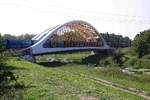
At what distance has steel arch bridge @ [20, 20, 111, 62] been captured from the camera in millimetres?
103500

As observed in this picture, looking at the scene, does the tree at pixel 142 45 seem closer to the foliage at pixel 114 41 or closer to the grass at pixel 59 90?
the grass at pixel 59 90

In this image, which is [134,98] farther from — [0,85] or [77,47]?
[77,47]

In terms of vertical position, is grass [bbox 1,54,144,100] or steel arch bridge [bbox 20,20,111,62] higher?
steel arch bridge [bbox 20,20,111,62]

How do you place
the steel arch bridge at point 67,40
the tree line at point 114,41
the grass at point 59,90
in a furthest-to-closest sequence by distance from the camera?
1. the tree line at point 114,41
2. the steel arch bridge at point 67,40
3. the grass at point 59,90

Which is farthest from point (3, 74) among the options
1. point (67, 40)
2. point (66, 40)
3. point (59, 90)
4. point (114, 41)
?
point (114, 41)

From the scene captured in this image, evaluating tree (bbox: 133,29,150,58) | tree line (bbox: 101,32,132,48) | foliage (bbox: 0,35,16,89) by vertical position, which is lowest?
foliage (bbox: 0,35,16,89)

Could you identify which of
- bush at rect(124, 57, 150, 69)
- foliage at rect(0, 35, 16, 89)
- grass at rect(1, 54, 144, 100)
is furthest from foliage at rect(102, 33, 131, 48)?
foliage at rect(0, 35, 16, 89)

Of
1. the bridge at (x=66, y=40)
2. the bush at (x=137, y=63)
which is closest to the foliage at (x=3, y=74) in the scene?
the bush at (x=137, y=63)

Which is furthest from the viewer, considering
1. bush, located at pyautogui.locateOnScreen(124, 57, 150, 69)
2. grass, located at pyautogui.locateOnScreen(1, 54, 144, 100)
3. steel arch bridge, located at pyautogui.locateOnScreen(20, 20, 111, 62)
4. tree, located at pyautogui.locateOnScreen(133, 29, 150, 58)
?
steel arch bridge, located at pyautogui.locateOnScreen(20, 20, 111, 62)

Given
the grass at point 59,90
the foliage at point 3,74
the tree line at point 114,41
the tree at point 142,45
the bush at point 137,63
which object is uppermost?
the tree line at point 114,41

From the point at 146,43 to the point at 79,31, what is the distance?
35.0 meters

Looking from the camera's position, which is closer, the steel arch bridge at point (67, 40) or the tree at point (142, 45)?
the tree at point (142, 45)

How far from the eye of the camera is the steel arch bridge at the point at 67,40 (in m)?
104

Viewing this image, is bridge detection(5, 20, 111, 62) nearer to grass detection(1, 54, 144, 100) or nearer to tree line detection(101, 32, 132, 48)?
tree line detection(101, 32, 132, 48)
